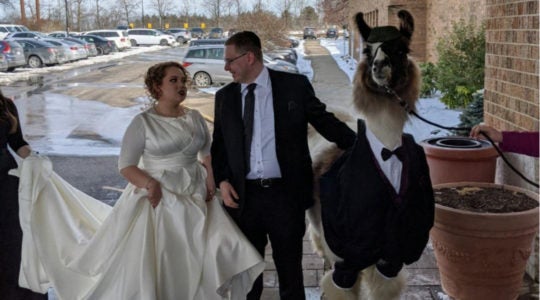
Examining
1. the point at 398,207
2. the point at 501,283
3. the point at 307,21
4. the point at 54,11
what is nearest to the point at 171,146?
the point at 398,207

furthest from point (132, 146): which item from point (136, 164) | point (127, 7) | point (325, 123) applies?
point (127, 7)

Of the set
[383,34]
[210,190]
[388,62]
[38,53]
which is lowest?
[210,190]

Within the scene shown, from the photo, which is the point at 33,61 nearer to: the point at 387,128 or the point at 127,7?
the point at 387,128

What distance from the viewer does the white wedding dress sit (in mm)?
3650

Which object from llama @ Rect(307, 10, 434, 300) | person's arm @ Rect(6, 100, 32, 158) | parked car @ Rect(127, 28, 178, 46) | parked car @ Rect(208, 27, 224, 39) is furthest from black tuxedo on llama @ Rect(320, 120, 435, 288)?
parked car @ Rect(127, 28, 178, 46)

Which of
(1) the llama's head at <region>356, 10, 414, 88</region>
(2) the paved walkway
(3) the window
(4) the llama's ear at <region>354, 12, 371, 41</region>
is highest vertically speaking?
(3) the window

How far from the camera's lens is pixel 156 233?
3672 mm

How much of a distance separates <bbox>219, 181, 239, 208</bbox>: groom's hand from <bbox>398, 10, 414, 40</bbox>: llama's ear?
1366 mm

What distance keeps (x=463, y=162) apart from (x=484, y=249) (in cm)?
109

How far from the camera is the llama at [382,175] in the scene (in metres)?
2.97

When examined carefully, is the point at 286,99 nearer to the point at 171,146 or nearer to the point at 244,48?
the point at 244,48

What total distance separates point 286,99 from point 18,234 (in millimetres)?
2017

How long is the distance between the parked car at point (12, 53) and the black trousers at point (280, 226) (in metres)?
26.9

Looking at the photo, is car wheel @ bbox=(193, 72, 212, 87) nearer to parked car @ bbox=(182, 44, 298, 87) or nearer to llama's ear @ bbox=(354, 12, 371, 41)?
parked car @ bbox=(182, 44, 298, 87)
